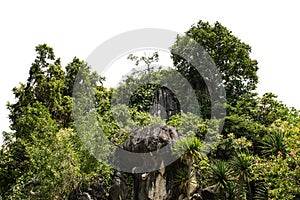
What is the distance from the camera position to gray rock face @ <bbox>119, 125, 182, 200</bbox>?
52.3 ft

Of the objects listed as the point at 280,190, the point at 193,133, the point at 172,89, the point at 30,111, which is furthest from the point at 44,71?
the point at 280,190

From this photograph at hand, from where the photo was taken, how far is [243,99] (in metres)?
20.8

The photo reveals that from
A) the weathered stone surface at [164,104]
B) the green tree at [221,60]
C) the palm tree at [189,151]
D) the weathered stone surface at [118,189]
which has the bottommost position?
the weathered stone surface at [118,189]

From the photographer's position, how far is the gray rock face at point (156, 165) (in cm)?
1593

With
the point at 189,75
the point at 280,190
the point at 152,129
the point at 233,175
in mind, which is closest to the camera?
the point at 280,190

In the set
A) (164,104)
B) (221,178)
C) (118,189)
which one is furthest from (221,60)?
(118,189)

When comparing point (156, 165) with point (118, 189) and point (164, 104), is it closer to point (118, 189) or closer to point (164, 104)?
point (118, 189)

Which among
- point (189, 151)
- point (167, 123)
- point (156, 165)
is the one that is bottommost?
point (156, 165)

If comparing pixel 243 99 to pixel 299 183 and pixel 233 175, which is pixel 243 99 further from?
pixel 299 183

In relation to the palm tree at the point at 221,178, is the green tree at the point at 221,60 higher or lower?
higher

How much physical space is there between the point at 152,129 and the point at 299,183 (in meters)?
7.34

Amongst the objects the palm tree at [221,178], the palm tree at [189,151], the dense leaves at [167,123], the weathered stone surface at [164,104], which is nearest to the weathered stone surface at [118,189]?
the dense leaves at [167,123]

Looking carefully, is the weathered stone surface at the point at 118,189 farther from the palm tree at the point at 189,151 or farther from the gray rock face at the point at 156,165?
the palm tree at the point at 189,151

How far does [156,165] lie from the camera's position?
16141mm
